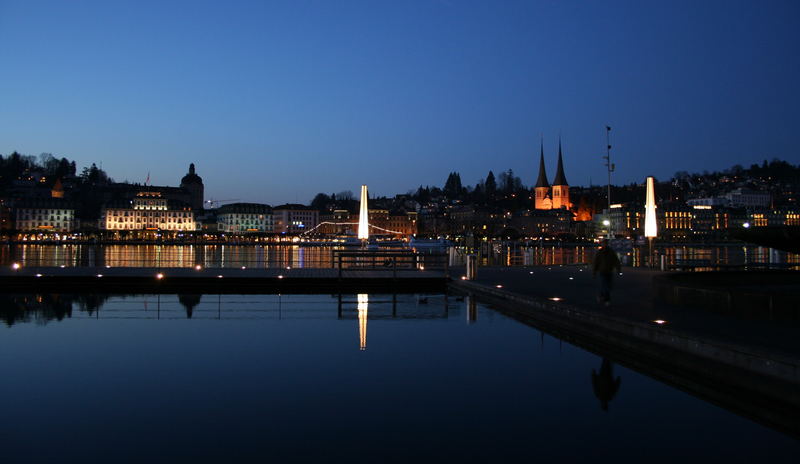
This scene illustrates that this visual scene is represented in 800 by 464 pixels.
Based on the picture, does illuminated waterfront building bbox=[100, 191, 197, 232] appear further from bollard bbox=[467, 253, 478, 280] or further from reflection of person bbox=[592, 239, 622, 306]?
reflection of person bbox=[592, 239, 622, 306]

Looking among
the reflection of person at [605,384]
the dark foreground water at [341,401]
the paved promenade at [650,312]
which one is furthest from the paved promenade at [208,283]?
the reflection of person at [605,384]

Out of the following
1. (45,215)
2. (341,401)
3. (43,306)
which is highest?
(45,215)

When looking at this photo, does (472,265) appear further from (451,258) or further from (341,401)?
(451,258)

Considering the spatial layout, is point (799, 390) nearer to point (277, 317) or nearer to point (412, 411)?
point (412, 411)

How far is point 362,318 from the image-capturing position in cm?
1609

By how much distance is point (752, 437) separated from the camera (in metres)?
6.69

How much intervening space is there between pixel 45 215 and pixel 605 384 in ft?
637

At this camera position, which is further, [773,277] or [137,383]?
[773,277]

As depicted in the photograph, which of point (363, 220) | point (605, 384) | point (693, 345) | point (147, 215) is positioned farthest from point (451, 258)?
point (147, 215)

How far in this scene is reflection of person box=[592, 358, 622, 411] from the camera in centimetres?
828

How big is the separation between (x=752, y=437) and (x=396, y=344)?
6526mm

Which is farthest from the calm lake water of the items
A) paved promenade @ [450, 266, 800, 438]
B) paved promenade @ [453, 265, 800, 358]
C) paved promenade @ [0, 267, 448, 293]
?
paved promenade @ [450, 266, 800, 438]

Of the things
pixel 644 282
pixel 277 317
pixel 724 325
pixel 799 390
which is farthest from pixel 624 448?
pixel 644 282

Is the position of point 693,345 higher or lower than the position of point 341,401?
higher
